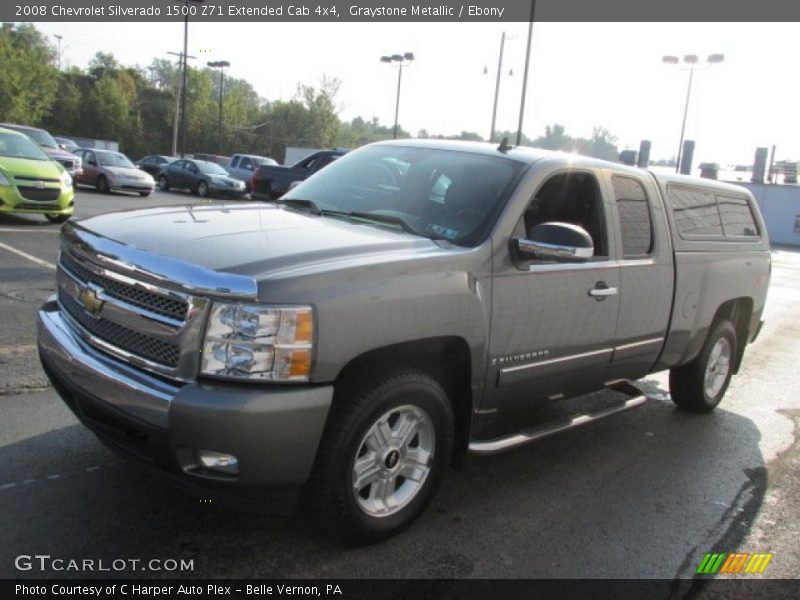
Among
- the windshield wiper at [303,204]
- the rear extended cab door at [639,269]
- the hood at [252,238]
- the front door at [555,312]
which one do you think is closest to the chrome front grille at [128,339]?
the hood at [252,238]

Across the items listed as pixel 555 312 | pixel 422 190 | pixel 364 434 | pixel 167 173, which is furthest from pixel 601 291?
pixel 167 173

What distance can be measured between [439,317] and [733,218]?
12.8 ft

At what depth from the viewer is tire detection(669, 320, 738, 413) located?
5684 mm

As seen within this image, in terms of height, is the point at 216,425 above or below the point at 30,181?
below

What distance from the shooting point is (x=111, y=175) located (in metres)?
22.5

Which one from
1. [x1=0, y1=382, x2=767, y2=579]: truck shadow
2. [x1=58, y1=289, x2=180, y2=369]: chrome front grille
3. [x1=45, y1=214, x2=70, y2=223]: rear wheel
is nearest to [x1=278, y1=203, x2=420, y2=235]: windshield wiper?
[x1=58, y1=289, x2=180, y2=369]: chrome front grille

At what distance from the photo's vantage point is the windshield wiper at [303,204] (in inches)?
164

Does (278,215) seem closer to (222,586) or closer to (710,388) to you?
(222,586)

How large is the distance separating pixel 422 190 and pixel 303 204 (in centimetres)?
76

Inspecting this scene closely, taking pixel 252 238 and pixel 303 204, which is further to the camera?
pixel 303 204

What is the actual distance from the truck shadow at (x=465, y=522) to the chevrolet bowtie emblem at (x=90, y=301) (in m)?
0.86

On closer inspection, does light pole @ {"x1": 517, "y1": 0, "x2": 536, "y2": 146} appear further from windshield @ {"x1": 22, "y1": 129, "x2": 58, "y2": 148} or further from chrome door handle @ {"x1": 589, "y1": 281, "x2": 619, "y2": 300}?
chrome door handle @ {"x1": 589, "y1": 281, "x2": 619, "y2": 300}

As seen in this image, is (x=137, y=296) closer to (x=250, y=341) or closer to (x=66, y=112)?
(x=250, y=341)

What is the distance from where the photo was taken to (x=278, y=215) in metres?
3.97
